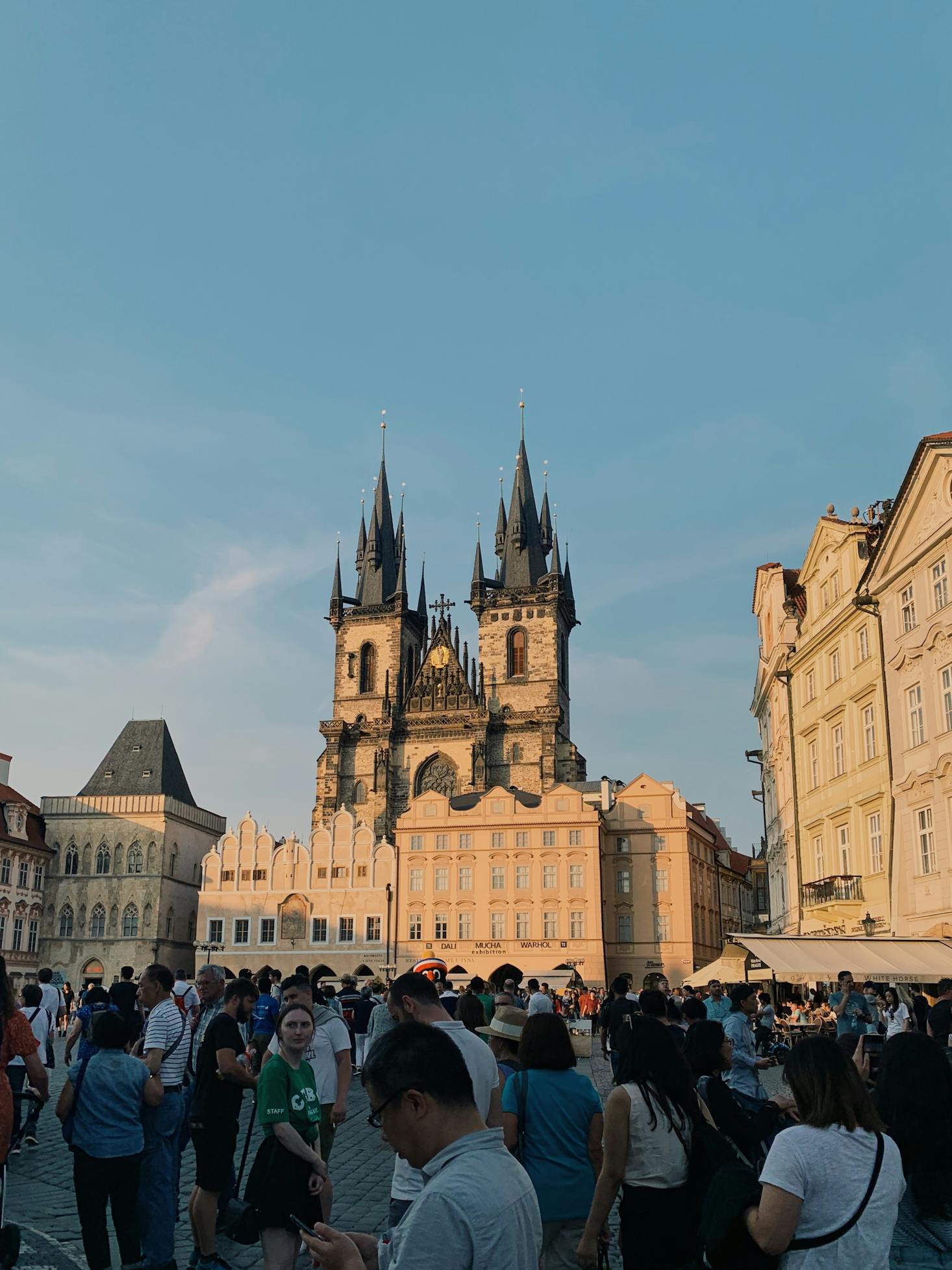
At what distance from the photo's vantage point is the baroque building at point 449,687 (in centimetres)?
7150

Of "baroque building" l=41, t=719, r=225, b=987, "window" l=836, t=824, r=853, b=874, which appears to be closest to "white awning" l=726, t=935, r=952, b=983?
"window" l=836, t=824, r=853, b=874

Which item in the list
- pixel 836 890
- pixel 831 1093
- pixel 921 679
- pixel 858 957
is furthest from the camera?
pixel 836 890

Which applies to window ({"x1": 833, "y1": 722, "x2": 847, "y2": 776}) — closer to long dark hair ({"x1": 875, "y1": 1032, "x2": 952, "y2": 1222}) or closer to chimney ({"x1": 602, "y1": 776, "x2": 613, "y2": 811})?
long dark hair ({"x1": 875, "y1": 1032, "x2": 952, "y2": 1222})

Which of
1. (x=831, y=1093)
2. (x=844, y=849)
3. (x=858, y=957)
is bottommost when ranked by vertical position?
(x=831, y=1093)

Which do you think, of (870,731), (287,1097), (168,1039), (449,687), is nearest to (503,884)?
(449,687)

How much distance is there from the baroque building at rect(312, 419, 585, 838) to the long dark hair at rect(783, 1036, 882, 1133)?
65.3 meters

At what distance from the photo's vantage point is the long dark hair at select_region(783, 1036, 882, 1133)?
12.4 ft

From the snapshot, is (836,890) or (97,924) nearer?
(836,890)

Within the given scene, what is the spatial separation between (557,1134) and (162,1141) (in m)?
3.03

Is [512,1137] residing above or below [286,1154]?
above

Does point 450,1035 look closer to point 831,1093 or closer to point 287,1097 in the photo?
point 831,1093

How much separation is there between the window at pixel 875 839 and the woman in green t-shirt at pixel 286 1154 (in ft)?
74.6

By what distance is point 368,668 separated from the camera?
78438 mm

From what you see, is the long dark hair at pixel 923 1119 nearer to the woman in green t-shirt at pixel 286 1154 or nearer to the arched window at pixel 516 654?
the woman in green t-shirt at pixel 286 1154
